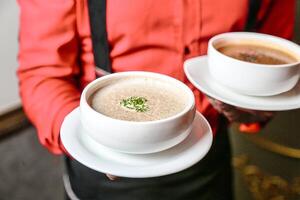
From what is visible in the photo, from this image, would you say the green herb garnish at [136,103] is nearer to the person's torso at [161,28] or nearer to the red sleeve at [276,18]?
the person's torso at [161,28]

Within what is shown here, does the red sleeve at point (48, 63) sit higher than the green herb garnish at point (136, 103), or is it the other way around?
the green herb garnish at point (136, 103)

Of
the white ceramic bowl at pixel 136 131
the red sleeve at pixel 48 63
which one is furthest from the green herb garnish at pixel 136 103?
the red sleeve at pixel 48 63

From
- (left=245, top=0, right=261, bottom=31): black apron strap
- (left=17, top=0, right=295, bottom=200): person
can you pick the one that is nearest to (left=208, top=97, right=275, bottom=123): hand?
(left=17, top=0, right=295, bottom=200): person

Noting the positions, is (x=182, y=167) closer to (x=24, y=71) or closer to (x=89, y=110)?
(x=89, y=110)

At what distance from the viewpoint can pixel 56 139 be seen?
66 centimetres

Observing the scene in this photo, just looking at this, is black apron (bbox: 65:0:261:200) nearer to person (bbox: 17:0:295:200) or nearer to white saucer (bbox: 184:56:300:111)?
person (bbox: 17:0:295:200)

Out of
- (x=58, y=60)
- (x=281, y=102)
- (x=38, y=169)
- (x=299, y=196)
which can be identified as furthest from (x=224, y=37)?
(x=38, y=169)

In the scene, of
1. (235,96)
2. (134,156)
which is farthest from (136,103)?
(235,96)

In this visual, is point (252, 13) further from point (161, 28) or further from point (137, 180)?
point (137, 180)

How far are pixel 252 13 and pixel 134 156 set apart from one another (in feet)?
1.25

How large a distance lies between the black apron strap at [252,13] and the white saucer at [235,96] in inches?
5.7

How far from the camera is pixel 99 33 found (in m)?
0.68

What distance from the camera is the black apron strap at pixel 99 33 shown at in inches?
26.0

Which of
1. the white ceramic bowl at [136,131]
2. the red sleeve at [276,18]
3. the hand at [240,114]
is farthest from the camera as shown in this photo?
the red sleeve at [276,18]
